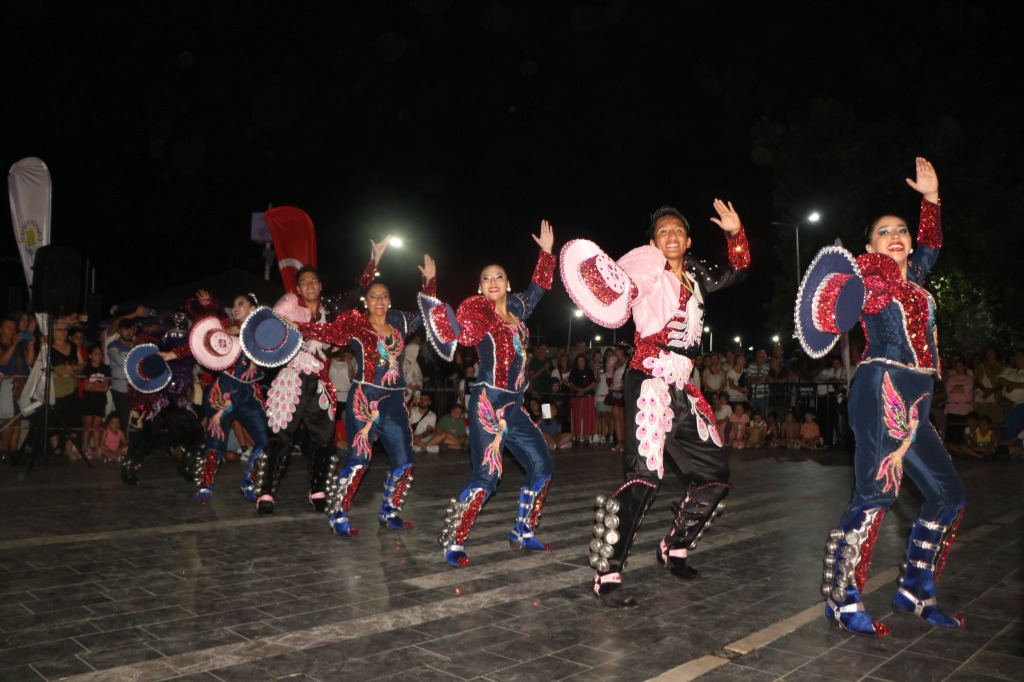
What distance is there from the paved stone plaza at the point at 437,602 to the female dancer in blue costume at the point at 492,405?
30 cm

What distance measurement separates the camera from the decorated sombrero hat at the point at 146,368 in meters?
8.29

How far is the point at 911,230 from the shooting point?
15.0ft

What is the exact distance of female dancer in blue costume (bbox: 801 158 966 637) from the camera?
4.05m

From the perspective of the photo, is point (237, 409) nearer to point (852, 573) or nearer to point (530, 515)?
point (530, 515)

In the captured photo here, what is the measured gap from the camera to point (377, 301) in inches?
258

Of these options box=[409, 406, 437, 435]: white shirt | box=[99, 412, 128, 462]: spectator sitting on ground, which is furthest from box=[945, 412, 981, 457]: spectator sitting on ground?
box=[99, 412, 128, 462]: spectator sitting on ground

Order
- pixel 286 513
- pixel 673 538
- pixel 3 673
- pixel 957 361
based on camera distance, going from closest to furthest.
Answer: pixel 3 673
pixel 673 538
pixel 286 513
pixel 957 361

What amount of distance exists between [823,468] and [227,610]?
953 cm

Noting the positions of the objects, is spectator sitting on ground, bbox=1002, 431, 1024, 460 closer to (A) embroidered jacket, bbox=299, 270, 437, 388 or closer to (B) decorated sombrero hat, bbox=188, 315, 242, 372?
(A) embroidered jacket, bbox=299, 270, 437, 388

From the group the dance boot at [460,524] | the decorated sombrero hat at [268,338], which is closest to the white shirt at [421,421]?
the decorated sombrero hat at [268,338]

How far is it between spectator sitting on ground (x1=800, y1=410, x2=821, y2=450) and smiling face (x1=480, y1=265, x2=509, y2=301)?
10826 mm

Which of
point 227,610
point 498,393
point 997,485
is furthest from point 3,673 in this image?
point 997,485

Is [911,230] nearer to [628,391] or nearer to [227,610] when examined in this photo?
[628,391]

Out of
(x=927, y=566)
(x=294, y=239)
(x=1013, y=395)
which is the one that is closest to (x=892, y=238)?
(x=927, y=566)
